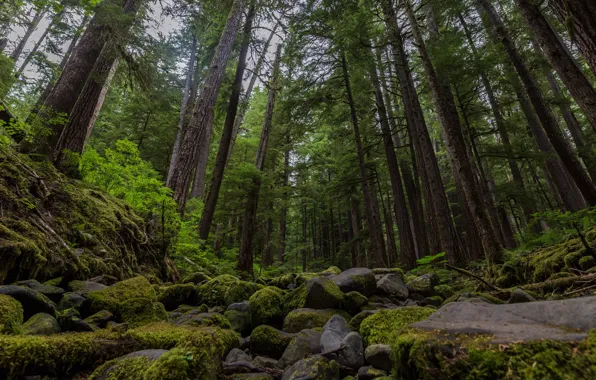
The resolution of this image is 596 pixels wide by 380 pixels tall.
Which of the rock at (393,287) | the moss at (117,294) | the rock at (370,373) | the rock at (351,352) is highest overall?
the rock at (393,287)

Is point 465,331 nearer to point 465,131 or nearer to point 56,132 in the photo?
point 56,132

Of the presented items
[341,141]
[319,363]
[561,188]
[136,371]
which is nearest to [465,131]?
[561,188]

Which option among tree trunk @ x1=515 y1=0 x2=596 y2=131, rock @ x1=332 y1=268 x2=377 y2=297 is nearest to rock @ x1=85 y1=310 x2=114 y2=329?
rock @ x1=332 y1=268 x2=377 y2=297

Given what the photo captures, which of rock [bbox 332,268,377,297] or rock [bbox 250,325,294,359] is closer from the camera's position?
rock [bbox 250,325,294,359]

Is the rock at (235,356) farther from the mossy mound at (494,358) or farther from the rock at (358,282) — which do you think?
the rock at (358,282)

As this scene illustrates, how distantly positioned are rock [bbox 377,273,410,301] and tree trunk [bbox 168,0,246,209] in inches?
197

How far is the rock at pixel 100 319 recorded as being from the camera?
2.60 metres

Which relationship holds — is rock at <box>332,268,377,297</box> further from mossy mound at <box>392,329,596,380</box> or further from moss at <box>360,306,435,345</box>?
mossy mound at <box>392,329,596,380</box>

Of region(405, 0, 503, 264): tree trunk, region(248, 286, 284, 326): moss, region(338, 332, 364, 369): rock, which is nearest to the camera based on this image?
region(338, 332, 364, 369): rock

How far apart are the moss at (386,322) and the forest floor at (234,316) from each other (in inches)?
0.5

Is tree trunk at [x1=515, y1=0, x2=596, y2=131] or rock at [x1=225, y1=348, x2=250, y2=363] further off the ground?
tree trunk at [x1=515, y1=0, x2=596, y2=131]

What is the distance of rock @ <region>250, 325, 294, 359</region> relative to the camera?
286 centimetres

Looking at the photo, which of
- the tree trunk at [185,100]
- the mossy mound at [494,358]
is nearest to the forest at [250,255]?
the mossy mound at [494,358]

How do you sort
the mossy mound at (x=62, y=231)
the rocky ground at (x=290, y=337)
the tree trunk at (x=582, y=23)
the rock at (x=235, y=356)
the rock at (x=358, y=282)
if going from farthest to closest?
the rock at (x=358, y=282)
the tree trunk at (x=582, y=23)
the mossy mound at (x=62, y=231)
the rock at (x=235, y=356)
the rocky ground at (x=290, y=337)
